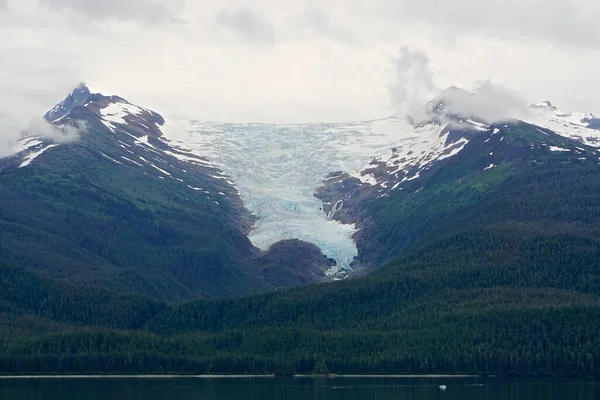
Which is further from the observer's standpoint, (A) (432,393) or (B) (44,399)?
(A) (432,393)

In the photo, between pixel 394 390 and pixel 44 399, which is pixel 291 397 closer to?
pixel 394 390

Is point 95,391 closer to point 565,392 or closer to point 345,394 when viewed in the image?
point 345,394

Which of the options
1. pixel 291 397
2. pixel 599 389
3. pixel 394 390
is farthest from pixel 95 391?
pixel 599 389

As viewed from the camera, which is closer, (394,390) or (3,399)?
(3,399)

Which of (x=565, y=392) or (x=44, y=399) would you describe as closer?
(x=44, y=399)

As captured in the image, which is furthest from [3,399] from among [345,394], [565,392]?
[565,392]

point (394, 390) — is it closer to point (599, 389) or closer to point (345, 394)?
point (345, 394)

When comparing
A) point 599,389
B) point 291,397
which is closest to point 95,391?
point 291,397
